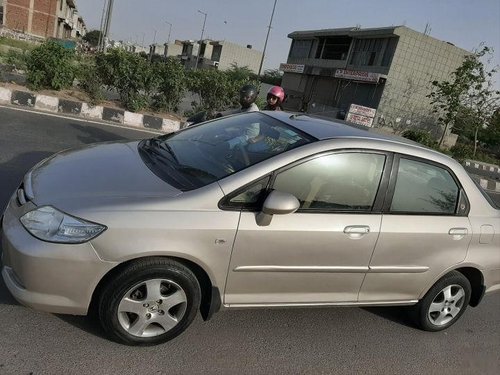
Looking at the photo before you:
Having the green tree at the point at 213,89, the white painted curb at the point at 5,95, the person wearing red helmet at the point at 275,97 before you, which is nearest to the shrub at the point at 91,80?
the white painted curb at the point at 5,95

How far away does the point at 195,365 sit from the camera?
293 cm

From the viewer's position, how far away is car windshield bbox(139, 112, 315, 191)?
3.14m

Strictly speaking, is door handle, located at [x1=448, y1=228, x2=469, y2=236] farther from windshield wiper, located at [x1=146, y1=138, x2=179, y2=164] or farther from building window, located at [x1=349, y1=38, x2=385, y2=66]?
building window, located at [x1=349, y1=38, x2=385, y2=66]

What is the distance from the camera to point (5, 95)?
29.2ft

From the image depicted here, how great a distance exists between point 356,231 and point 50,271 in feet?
6.55

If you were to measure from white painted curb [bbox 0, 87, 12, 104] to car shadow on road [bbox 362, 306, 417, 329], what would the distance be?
25.9 ft

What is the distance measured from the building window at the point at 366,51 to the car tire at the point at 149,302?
3561 centimetres

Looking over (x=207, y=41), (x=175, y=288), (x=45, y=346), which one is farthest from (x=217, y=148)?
(x=207, y=41)

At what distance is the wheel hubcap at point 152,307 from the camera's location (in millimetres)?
2814

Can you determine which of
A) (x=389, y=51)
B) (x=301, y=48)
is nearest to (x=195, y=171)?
(x=389, y=51)

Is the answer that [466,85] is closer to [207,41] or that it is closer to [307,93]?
[307,93]

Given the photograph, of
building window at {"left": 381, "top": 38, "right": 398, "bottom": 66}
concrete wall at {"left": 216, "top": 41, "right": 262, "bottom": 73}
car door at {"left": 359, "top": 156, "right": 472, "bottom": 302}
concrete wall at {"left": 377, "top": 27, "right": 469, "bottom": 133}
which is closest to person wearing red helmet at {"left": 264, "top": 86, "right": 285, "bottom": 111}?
car door at {"left": 359, "top": 156, "right": 472, "bottom": 302}

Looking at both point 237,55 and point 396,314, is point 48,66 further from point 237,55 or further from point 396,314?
point 237,55

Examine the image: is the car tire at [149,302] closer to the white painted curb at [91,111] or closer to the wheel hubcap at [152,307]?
the wheel hubcap at [152,307]
